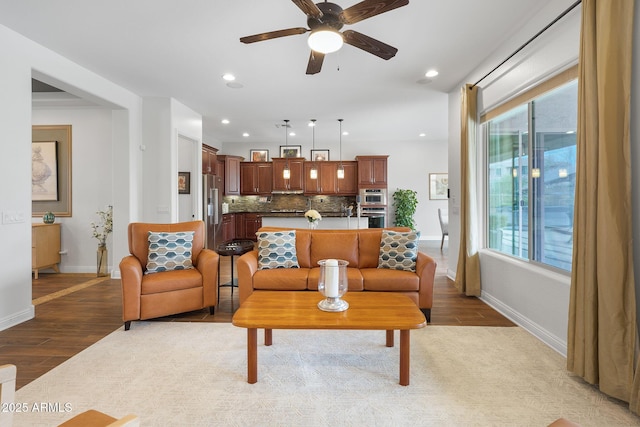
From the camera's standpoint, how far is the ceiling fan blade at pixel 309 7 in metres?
1.88

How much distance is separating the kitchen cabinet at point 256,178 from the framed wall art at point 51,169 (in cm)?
406

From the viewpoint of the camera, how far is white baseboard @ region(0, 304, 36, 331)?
9.58 ft

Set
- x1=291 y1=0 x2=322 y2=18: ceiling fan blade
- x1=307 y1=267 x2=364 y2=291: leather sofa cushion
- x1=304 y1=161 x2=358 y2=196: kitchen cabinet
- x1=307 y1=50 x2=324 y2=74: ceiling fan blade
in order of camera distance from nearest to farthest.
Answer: x1=291 y1=0 x2=322 y2=18: ceiling fan blade → x1=307 y1=50 x2=324 y2=74: ceiling fan blade → x1=307 y1=267 x2=364 y2=291: leather sofa cushion → x1=304 y1=161 x2=358 y2=196: kitchen cabinet

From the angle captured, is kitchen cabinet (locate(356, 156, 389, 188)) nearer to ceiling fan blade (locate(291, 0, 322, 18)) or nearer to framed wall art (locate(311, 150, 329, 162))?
framed wall art (locate(311, 150, 329, 162))

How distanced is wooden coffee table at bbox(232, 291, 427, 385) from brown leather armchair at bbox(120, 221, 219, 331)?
110 cm

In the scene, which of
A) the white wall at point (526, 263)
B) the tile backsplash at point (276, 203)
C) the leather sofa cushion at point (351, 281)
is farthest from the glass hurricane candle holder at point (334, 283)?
the tile backsplash at point (276, 203)

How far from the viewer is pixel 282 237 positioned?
3.51 meters

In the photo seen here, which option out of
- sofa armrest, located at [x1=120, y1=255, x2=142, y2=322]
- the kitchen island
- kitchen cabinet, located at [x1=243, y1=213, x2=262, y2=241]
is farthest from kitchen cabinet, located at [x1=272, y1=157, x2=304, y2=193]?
sofa armrest, located at [x1=120, y1=255, x2=142, y2=322]

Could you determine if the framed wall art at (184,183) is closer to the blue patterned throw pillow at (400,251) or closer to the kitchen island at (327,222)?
the kitchen island at (327,222)

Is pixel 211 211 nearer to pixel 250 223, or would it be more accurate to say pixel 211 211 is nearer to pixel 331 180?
pixel 250 223

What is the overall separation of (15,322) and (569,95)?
5480 mm

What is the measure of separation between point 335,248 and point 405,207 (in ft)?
17.1

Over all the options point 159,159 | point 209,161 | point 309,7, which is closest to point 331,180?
point 209,161

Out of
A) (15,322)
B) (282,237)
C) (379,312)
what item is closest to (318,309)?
(379,312)
